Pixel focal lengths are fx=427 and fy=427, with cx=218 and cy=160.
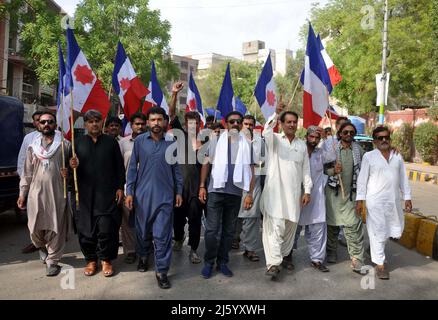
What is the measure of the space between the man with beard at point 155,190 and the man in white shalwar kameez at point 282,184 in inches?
40.4

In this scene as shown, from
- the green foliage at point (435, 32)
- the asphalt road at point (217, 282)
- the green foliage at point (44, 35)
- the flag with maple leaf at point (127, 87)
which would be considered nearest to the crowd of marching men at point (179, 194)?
the asphalt road at point (217, 282)

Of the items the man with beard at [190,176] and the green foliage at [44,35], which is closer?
the man with beard at [190,176]

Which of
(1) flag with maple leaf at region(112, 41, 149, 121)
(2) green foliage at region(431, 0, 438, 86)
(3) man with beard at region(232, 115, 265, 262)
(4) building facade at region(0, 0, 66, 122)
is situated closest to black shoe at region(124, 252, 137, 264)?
(3) man with beard at region(232, 115, 265, 262)

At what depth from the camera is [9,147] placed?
261 inches

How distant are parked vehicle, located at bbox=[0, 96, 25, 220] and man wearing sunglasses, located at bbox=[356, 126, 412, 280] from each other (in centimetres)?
487

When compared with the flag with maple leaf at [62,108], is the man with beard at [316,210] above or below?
below

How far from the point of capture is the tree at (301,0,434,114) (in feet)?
66.7

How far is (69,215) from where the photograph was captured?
16.0 ft

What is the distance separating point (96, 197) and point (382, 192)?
3.16 m

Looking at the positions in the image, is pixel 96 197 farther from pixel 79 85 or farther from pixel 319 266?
pixel 319 266

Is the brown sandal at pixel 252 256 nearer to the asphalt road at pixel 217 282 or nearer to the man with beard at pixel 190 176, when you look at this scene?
the asphalt road at pixel 217 282

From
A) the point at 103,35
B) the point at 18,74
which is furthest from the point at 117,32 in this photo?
the point at 18,74

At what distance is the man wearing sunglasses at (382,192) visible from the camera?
4777 mm

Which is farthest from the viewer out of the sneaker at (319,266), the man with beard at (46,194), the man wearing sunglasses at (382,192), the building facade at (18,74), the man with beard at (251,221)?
the building facade at (18,74)
